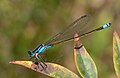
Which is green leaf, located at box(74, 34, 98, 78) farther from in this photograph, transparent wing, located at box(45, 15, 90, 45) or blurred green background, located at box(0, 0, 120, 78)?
blurred green background, located at box(0, 0, 120, 78)

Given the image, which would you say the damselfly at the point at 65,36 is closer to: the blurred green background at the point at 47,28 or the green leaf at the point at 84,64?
the green leaf at the point at 84,64

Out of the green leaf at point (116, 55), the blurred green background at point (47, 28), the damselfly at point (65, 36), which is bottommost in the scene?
the green leaf at point (116, 55)

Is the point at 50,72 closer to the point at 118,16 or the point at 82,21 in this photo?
the point at 82,21

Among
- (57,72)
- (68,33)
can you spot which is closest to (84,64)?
(57,72)

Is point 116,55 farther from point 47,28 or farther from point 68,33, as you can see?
point 47,28

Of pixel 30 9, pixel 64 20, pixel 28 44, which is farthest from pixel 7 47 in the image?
pixel 64 20

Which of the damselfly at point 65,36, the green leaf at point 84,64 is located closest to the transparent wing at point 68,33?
the damselfly at point 65,36
